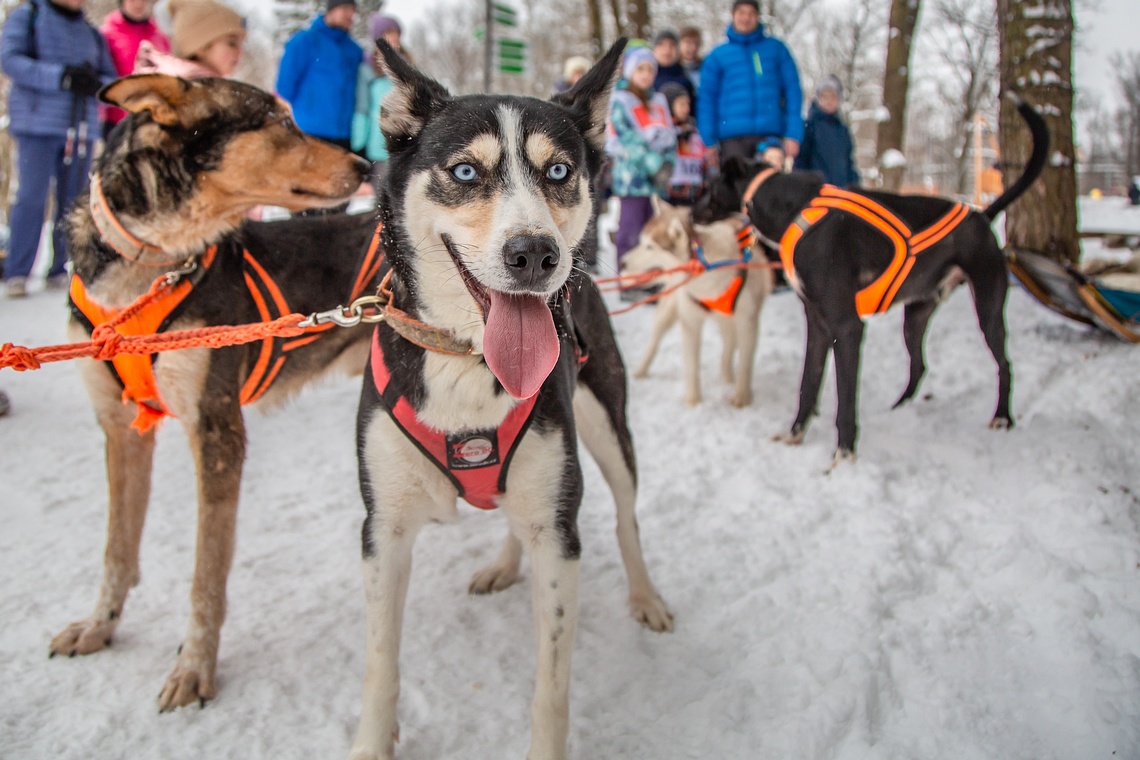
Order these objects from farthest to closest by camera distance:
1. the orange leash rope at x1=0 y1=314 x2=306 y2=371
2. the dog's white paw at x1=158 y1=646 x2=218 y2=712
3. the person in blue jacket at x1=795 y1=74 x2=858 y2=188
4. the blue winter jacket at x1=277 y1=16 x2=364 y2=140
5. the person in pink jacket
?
the person in blue jacket at x1=795 y1=74 x2=858 y2=188 < the person in pink jacket < the blue winter jacket at x1=277 y1=16 x2=364 y2=140 < the dog's white paw at x1=158 y1=646 x2=218 y2=712 < the orange leash rope at x1=0 y1=314 x2=306 y2=371

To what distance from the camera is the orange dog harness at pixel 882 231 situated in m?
3.78

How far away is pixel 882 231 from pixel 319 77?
4101 millimetres

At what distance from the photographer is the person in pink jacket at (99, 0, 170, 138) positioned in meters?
6.16

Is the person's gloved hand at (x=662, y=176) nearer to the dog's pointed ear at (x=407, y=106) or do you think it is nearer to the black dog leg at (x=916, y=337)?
the black dog leg at (x=916, y=337)

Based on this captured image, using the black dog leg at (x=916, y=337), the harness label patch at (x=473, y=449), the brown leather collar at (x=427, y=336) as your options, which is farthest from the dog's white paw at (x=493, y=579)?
the black dog leg at (x=916, y=337)

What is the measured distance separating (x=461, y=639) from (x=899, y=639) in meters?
1.52

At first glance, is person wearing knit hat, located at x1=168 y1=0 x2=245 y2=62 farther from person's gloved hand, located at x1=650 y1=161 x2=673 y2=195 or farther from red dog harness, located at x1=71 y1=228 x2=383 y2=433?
person's gloved hand, located at x1=650 y1=161 x2=673 y2=195

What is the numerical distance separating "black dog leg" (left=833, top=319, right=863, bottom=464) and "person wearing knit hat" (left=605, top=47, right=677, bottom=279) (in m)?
3.46

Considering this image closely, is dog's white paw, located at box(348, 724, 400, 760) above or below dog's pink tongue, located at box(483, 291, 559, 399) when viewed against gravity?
below

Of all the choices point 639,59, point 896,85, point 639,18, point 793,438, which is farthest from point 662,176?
point 896,85

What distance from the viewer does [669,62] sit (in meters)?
7.47

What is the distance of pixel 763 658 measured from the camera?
7.72 ft

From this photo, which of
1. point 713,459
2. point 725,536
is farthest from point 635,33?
point 725,536

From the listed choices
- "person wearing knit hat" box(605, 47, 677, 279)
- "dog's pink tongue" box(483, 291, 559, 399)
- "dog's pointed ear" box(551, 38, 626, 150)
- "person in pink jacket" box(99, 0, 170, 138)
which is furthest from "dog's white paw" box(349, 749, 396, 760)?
"person in pink jacket" box(99, 0, 170, 138)
